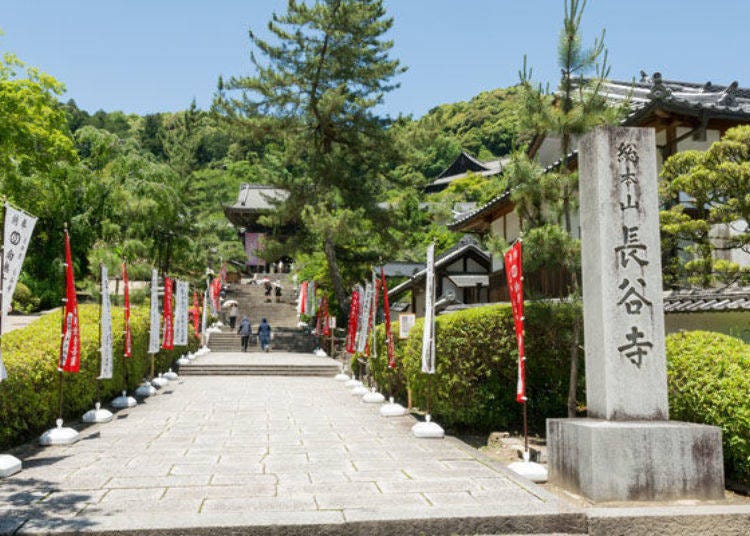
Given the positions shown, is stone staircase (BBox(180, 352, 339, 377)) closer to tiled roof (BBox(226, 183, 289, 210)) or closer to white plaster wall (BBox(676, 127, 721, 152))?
white plaster wall (BBox(676, 127, 721, 152))

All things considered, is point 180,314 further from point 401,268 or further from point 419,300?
point 401,268

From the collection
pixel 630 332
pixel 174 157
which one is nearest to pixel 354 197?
pixel 630 332

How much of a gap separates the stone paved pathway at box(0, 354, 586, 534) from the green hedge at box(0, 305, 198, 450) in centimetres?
58

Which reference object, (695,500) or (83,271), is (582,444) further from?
(83,271)

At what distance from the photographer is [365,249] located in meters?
29.8

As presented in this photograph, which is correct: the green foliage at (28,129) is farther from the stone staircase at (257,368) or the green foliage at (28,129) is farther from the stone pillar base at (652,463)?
the stone pillar base at (652,463)

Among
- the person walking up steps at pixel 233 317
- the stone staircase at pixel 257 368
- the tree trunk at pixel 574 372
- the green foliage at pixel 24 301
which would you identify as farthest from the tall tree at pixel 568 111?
the green foliage at pixel 24 301

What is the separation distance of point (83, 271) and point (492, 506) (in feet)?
105

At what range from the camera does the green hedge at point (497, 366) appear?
9.46 meters

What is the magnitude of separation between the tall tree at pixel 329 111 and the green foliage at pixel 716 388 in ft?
60.7

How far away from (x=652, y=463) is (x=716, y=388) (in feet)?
4.36

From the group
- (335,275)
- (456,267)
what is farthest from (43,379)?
(335,275)

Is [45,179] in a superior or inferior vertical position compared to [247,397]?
superior

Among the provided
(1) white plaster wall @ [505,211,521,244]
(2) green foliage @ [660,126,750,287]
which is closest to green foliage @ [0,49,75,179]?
(1) white plaster wall @ [505,211,521,244]
